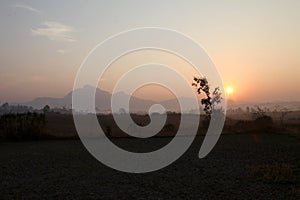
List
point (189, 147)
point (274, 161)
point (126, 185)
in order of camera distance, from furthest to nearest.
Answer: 1. point (189, 147)
2. point (274, 161)
3. point (126, 185)

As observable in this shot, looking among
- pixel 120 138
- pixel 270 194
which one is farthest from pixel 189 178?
pixel 120 138

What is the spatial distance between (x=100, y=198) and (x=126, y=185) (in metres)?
1.95

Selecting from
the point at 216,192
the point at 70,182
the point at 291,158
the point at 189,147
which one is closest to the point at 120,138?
the point at 189,147

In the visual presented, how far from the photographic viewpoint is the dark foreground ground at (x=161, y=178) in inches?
439

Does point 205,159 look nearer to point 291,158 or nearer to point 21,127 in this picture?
point 291,158

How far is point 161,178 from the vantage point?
44.5 feet

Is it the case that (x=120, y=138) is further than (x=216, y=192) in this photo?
Yes

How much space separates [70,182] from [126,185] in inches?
76.6

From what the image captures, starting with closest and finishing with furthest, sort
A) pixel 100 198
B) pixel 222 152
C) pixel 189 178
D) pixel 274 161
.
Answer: pixel 100 198 → pixel 189 178 → pixel 274 161 → pixel 222 152

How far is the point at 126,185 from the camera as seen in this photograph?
40.8 ft

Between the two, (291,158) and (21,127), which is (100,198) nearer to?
(291,158)

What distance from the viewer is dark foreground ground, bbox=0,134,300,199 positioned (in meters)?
11.1

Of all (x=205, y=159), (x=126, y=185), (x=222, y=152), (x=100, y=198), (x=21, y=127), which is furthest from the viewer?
(x=21, y=127)

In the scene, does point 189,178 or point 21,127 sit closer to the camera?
point 189,178
